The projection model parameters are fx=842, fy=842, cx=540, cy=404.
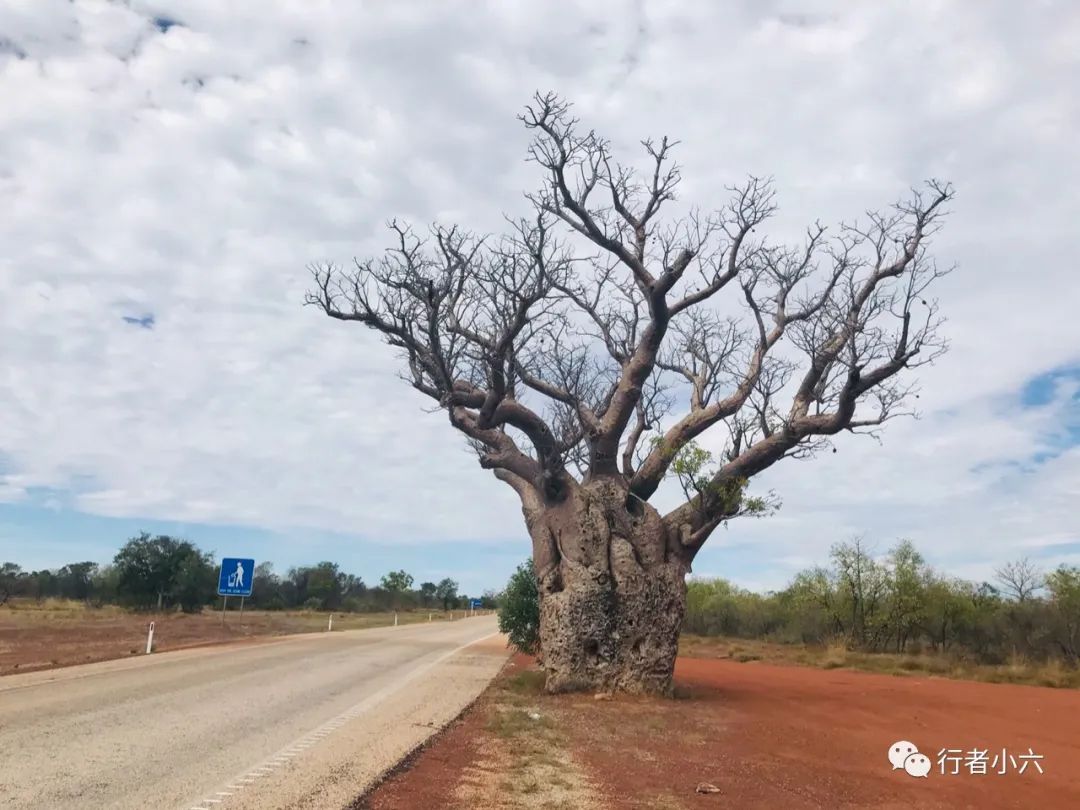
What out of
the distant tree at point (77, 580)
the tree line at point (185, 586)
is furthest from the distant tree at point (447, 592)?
the distant tree at point (77, 580)

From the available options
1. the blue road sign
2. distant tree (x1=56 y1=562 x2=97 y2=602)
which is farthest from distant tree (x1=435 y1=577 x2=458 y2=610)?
the blue road sign

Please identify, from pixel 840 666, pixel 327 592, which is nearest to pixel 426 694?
pixel 840 666

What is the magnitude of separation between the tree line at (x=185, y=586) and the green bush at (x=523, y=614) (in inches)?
85.8

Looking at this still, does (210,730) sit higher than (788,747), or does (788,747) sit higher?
(210,730)

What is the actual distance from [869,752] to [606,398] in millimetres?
11197

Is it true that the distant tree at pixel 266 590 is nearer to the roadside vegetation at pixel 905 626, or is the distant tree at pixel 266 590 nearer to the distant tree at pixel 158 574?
the distant tree at pixel 158 574

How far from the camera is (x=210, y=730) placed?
9.76 metres

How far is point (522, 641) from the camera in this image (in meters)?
24.5

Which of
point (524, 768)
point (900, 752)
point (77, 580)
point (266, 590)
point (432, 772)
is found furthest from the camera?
point (266, 590)

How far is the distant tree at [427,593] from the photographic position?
12017 cm

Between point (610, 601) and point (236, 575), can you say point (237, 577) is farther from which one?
point (610, 601)

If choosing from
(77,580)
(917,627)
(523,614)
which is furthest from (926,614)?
(77,580)

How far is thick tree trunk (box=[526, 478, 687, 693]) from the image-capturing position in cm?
1534

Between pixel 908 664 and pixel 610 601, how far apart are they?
19131 millimetres
